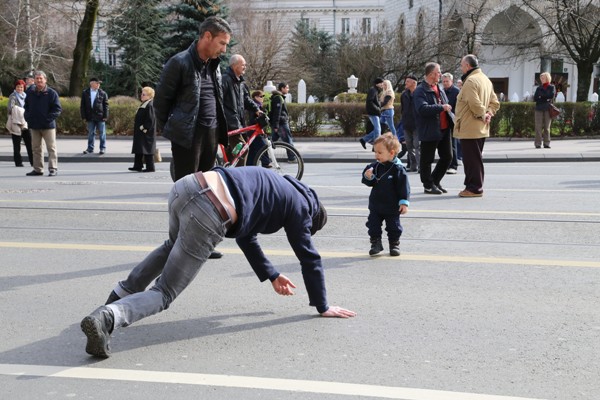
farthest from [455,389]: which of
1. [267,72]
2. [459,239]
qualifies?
[267,72]

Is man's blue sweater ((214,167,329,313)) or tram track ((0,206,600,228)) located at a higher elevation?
man's blue sweater ((214,167,329,313))

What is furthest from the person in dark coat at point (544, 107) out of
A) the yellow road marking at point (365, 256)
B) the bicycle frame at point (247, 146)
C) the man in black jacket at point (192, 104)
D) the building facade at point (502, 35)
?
the building facade at point (502, 35)

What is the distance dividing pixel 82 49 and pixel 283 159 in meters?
23.3

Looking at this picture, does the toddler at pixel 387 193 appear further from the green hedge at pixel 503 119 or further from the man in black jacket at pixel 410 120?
the green hedge at pixel 503 119

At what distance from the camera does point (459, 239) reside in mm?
8375

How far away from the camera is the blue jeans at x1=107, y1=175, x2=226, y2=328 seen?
4629 mm

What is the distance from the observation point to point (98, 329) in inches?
177

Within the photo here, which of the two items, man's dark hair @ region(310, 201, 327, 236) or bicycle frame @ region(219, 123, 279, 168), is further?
bicycle frame @ region(219, 123, 279, 168)

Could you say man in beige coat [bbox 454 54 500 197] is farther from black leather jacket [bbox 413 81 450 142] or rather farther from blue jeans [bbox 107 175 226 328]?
blue jeans [bbox 107 175 226 328]

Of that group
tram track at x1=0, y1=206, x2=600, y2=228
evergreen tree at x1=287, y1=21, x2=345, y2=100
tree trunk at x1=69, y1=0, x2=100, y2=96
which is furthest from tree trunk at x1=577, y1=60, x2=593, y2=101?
tram track at x1=0, y1=206, x2=600, y2=228

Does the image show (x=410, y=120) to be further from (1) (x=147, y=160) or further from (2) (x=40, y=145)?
(2) (x=40, y=145)

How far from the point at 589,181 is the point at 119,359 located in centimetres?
1066

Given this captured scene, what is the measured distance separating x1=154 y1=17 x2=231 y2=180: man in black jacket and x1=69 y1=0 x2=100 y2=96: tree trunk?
91.1ft

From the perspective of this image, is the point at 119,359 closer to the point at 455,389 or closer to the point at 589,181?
the point at 455,389
